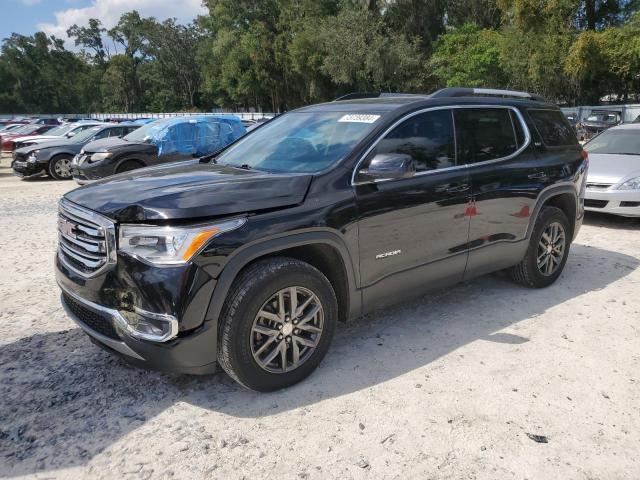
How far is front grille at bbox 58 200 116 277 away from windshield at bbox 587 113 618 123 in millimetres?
24781

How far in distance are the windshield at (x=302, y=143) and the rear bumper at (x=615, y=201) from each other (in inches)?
207

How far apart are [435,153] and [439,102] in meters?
0.41

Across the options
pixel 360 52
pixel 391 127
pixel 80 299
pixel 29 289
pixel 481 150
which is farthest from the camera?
pixel 360 52

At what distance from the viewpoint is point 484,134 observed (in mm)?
4340

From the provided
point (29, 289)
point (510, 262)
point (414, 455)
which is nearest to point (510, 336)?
point (510, 262)

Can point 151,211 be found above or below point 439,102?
below

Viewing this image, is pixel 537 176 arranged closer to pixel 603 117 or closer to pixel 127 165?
pixel 127 165

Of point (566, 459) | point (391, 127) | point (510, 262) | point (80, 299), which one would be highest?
point (391, 127)

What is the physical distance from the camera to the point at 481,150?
428 cm

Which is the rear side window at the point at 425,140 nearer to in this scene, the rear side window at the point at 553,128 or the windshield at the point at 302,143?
the windshield at the point at 302,143

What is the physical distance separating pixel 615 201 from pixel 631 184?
33cm

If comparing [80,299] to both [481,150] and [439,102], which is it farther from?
[481,150]

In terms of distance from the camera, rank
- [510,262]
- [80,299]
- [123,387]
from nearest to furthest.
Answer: [80,299] → [123,387] → [510,262]

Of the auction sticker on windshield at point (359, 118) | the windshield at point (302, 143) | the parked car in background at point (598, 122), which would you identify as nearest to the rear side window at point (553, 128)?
the auction sticker on windshield at point (359, 118)
